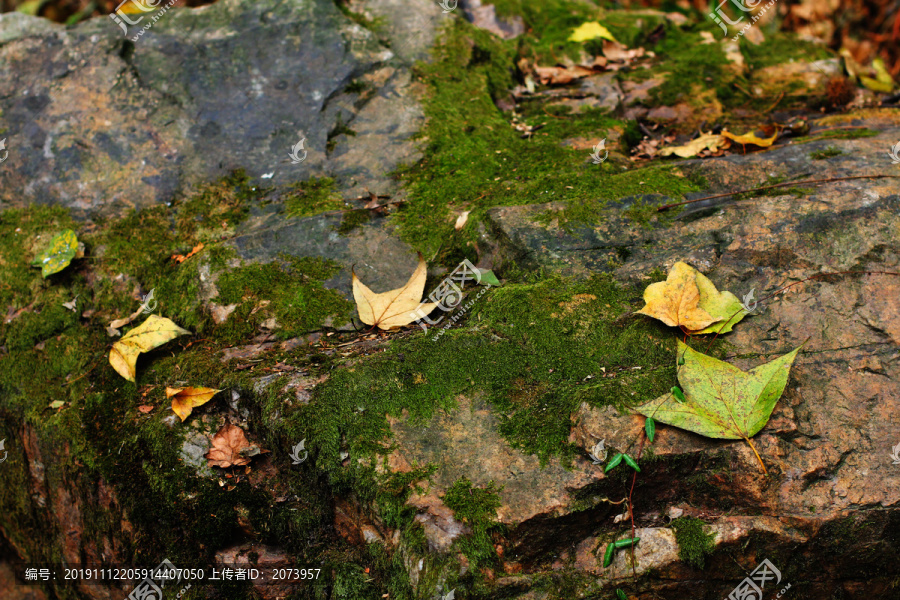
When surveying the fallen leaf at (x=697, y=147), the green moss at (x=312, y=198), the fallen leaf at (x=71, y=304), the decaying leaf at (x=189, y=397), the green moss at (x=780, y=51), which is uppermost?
the green moss at (x=780, y=51)

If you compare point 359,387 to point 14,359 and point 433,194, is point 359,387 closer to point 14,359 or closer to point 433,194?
point 433,194

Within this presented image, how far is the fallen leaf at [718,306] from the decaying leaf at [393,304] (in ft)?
3.58

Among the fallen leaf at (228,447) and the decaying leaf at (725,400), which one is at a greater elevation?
the decaying leaf at (725,400)

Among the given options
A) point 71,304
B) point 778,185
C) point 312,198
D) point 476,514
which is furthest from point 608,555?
point 71,304

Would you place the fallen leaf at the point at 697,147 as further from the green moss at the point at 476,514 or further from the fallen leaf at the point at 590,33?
the green moss at the point at 476,514

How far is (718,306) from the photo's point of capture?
8.01 feet

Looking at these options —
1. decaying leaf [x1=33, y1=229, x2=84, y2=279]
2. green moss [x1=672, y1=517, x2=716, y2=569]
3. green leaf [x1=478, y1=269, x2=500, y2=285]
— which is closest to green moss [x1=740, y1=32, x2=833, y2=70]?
green leaf [x1=478, y1=269, x2=500, y2=285]

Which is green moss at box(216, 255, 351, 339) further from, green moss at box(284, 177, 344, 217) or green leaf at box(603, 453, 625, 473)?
green leaf at box(603, 453, 625, 473)

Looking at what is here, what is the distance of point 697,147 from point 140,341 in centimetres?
312

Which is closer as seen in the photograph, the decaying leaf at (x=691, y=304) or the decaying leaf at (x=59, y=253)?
the decaying leaf at (x=691, y=304)

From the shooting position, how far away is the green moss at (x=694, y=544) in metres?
2.00

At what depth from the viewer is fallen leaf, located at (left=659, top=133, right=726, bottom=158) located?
3.55m

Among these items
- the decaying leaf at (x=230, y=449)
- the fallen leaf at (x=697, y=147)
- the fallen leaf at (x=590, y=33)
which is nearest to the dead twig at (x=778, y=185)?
the fallen leaf at (x=697, y=147)

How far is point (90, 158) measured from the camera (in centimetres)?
364
